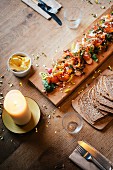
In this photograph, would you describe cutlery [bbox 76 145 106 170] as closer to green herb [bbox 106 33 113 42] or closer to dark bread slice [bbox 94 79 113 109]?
dark bread slice [bbox 94 79 113 109]

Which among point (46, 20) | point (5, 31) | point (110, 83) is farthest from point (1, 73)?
point (110, 83)

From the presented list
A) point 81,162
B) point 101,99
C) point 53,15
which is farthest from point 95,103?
point 53,15

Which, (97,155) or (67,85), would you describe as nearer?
(97,155)

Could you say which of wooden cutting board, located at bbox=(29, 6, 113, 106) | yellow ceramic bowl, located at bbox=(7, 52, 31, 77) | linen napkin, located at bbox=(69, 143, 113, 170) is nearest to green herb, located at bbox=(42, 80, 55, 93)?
wooden cutting board, located at bbox=(29, 6, 113, 106)

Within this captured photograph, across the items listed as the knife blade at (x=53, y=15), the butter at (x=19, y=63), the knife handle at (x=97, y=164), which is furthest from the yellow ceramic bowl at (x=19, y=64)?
the knife handle at (x=97, y=164)

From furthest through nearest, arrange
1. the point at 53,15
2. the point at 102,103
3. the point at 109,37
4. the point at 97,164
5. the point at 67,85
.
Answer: the point at 53,15 → the point at 109,37 → the point at 67,85 → the point at 102,103 → the point at 97,164

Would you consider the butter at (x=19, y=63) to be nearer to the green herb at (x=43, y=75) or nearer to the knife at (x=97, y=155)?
the green herb at (x=43, y=75)

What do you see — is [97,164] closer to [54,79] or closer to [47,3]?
[54,79]
